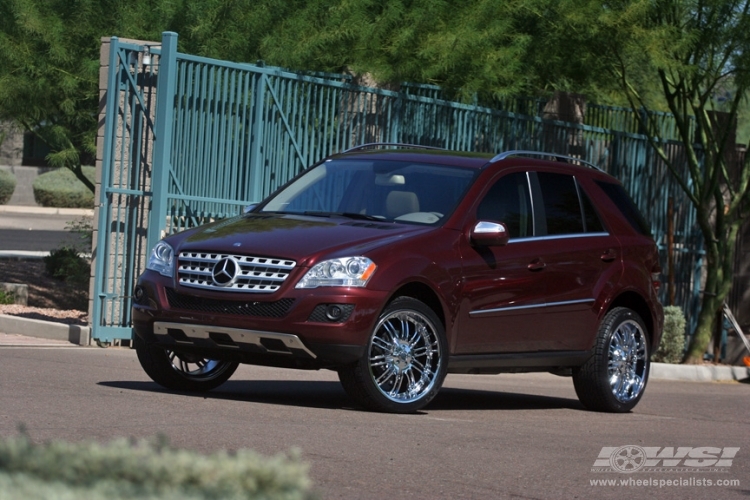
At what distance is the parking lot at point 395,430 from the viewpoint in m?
Result: 6.27

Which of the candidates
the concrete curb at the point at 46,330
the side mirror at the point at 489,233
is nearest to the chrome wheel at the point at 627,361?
the side mirror at the point at 489,233

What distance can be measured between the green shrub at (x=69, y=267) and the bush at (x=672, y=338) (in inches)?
297

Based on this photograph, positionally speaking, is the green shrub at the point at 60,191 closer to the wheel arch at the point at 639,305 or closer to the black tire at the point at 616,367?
the wheel arch at the point at 639,305

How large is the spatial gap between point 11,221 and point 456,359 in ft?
89.2

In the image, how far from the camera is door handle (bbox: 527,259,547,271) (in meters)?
9.35

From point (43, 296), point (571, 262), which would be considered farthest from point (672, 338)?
point (43, 296)

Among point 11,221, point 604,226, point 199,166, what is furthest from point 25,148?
point 604,226

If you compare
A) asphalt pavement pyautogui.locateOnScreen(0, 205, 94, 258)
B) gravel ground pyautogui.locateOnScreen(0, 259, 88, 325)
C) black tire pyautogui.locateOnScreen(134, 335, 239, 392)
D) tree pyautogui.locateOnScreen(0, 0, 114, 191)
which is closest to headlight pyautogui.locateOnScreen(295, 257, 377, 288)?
black tire pyautogui.locateOnScreen(134, 335, 239, 392)

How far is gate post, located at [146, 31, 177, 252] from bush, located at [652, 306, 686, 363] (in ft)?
23.9

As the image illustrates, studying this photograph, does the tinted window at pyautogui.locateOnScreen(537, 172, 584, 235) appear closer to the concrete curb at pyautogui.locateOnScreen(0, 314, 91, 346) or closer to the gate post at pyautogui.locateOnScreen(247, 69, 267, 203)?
the gate post at pyautogui.locateOnScreen(247, 69, 267, 203)

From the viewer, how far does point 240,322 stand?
321 inches

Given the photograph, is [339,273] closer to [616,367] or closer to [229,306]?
[229,306]

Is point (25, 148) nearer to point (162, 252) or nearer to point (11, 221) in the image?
point (11, 221)

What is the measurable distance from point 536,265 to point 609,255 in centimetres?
96
